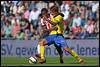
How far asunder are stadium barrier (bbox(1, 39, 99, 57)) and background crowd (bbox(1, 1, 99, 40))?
1.10ft

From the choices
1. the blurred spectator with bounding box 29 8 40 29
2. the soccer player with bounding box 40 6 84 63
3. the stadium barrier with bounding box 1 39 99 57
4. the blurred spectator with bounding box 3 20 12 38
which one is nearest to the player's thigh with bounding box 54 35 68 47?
the soccer player with bounding box 40 6 84 63

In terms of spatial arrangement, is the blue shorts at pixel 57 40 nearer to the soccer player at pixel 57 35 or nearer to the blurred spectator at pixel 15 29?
the soccer player at pixel 57 35

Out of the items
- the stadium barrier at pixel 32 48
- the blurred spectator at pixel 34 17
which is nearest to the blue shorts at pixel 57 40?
the stadium barrier at pixel 32 48

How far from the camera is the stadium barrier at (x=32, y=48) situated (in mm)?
25750

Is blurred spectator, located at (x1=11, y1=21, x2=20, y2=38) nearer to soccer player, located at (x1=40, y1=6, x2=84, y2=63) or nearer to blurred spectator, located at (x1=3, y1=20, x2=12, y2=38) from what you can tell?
blurred spectator, located at (x1=3, y1=20, x2=12, y2=38)

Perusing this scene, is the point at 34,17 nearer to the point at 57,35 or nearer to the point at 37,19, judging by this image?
the point at 37,19

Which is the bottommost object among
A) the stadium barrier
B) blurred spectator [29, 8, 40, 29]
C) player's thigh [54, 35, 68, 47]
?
the stadium barrier

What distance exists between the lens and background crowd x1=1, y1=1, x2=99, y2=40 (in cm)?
2627

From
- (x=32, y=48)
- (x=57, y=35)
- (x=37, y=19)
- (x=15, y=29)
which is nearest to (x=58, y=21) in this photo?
(x=57, y=35)

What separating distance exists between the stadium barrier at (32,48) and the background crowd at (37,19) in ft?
1.10

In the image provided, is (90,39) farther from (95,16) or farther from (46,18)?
(46,18)

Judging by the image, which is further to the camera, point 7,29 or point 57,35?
point 7,29

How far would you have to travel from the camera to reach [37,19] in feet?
88.4

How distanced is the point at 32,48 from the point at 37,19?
186 centimetres
